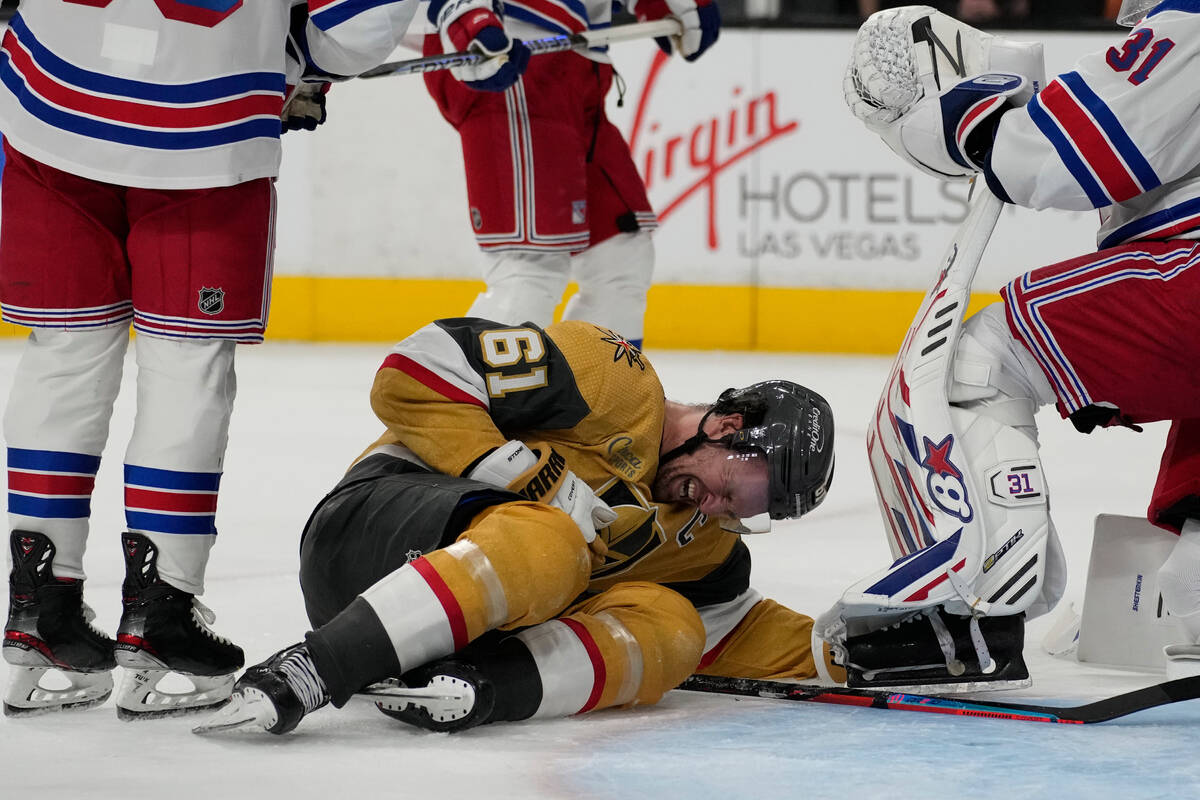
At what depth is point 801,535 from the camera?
121 inches

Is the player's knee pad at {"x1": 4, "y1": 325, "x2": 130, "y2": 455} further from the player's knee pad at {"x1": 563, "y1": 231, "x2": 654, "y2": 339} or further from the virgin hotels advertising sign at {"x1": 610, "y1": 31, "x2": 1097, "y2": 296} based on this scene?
the virgin hotels advertising sign at {"x1": 610, "y1": 31, "x2": 1097, "y2": 296}

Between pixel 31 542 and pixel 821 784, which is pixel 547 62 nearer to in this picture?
pixel 31 542

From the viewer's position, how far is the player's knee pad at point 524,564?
1726 mm

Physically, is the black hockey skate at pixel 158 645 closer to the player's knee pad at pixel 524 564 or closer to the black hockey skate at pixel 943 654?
the player's knee pad at pixel 524 564

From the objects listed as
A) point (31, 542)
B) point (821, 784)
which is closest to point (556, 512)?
point (821, 784)

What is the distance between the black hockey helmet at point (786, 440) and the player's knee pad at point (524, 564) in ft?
1.04

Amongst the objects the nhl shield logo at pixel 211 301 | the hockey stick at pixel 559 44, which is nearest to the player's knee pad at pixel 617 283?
the hockey stick at pixel 559 44

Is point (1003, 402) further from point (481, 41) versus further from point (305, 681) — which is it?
point (481, 41)

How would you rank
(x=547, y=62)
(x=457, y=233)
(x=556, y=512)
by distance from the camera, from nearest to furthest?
(x=556, y=512) → (x=547, y=62) → (x=457, y=233)

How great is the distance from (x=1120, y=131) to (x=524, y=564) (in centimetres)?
84

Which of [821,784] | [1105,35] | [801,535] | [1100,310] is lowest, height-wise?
[821,784]

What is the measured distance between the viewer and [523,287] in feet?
11.2

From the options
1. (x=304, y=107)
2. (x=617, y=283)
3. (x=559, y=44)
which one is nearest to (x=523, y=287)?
(x=617, y=283)

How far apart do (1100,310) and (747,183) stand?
381 centimetres
